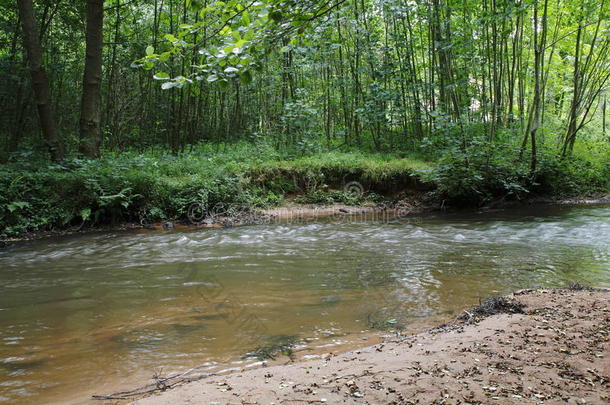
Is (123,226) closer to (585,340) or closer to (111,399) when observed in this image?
(111,399)

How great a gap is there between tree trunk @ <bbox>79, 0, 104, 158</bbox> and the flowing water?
2937 mm

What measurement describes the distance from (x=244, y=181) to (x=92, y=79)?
13.7ft

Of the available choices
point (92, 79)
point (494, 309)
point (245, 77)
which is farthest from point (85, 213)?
point (494, 309)

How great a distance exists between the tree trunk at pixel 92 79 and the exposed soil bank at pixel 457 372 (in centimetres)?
882

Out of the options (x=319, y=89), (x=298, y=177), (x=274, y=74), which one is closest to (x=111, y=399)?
(x=298, y=177)

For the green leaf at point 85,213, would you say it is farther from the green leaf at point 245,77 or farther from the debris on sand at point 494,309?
the debris on sand at point 494,309

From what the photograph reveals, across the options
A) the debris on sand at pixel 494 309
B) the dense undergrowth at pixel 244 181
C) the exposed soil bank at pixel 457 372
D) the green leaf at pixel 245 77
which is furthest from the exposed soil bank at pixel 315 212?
the green leaf at pixel 245 77

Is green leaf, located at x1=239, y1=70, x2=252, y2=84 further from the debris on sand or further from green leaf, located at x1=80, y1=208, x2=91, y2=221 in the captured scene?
green leaf, located at x1=80, y1=208, x2=91, y2=221

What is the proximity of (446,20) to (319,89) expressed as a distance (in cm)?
700

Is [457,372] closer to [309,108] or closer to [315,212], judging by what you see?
[315,212]

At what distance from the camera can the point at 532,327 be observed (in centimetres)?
321

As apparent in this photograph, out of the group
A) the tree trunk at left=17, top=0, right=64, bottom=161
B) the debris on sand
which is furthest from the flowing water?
the tree trunk at left=17, top=0, right=64, bottom=161

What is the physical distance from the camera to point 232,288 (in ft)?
16.0

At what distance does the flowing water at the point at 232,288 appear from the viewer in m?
3.16
